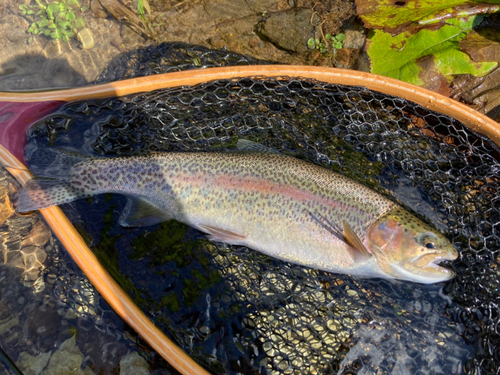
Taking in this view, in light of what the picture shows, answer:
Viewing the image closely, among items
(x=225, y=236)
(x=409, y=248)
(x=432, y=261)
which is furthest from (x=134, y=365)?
(x=432, y=261)

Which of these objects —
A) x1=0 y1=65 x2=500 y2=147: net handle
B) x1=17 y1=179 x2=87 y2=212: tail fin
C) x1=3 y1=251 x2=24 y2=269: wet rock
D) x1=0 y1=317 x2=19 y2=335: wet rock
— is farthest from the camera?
x1=3 y1=251 x2=24 y2=269: wet rock

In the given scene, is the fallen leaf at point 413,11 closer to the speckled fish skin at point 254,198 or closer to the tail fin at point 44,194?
the speckled fish skin at point 254,198

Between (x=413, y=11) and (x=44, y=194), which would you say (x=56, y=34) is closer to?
(x=44, y=194)

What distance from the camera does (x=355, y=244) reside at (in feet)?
8.54

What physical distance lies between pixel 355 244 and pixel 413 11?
2878mm

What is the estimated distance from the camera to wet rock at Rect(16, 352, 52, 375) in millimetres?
3004

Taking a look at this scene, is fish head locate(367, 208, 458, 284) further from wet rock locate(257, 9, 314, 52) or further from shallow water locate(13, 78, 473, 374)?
wet rock locate(257, 9, 314, 52)

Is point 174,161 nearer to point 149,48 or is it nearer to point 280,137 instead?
point 280,137

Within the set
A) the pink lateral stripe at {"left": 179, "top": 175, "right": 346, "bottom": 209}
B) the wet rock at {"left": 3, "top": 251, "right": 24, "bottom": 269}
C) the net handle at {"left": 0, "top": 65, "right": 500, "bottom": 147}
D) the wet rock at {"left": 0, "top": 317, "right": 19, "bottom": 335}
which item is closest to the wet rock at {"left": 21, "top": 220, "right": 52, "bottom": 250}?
the wet rock at {"left": 3, "top": 251, "right": 24, "bottom": 269}

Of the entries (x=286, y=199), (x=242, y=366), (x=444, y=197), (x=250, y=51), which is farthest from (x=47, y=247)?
(x=444, y=197)


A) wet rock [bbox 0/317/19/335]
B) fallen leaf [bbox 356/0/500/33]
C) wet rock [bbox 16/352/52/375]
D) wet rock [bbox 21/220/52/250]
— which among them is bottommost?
wet rock [bbox 16/352/52/375]

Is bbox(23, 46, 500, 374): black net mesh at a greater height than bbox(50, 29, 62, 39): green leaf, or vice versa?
bbox(50, 29, 62, 39): green leaf

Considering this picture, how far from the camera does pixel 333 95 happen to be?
3.33 metres

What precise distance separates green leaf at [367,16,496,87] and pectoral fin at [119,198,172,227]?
9.34ft
